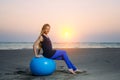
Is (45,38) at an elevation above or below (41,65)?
above

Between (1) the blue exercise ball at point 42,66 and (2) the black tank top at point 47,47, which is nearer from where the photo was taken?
(1) the blue exercise ball at point 42,66

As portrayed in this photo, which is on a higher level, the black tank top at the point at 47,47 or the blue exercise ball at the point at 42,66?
the black tank top at the point at 47,47

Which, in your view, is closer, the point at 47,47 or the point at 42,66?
the point at 42,66

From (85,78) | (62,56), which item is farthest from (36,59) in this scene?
(85,78)

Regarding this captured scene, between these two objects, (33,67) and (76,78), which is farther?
(33,67)

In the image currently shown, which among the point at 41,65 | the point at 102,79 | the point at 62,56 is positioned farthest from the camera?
the point at 62,56

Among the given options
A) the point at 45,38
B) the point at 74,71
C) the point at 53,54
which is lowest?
the point at 74,71

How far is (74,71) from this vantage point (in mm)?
10203

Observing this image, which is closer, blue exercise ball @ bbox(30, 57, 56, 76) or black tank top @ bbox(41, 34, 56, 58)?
blue exercise ball @ bbox(30, 57, 56, 76)

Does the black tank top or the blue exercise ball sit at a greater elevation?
the black tank top

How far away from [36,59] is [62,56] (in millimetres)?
1074

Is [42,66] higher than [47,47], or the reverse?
[47,47]

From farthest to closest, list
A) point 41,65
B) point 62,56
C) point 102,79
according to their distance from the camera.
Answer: point 62,56 → point 41,65 → point 102,79

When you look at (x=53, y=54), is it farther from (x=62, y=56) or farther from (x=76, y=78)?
(x=76, y=78)
